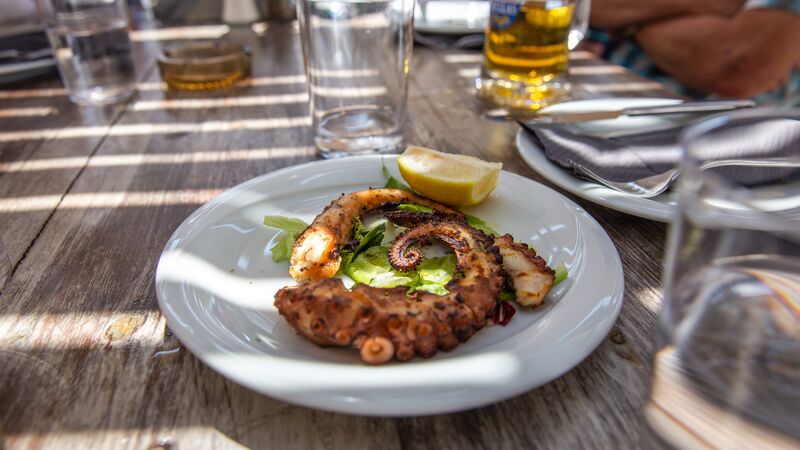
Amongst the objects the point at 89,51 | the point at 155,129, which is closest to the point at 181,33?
the point at 89,51

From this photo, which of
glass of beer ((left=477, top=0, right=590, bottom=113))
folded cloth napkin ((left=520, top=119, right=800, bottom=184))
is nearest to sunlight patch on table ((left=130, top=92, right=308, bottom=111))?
glass of beer ((left=477, top=0, right=590, bottom=113))

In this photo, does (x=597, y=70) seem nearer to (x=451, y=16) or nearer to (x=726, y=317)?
(x=451, y=16)

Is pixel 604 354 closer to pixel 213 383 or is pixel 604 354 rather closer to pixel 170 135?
pixel 213 383

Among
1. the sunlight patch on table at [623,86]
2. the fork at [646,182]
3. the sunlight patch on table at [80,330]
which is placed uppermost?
the fork at [646,182]

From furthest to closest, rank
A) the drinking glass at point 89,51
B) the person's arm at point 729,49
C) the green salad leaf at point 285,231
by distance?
the person's arm at point 729,49
the drinking glass at point 89,51
the green salad leaf at point 285,231

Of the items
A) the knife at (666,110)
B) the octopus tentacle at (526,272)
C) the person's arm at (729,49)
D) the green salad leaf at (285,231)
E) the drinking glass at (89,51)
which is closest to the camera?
the octopus tentacle at (526,272)

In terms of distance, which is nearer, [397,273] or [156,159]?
[397,273]

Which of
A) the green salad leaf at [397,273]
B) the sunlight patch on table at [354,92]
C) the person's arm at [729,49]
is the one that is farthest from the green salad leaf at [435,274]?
the person's arm at [729,49]

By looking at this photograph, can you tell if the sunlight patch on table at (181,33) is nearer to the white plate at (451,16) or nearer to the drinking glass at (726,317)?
the white plate at (451,16)
